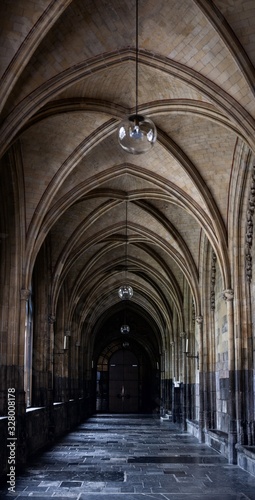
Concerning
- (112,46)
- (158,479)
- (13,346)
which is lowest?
(158,479)

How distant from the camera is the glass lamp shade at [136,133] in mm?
6699

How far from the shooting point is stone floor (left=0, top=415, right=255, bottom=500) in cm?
892

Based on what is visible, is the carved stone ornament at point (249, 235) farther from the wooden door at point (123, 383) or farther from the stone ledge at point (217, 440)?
the wooden door at point (123, 383)

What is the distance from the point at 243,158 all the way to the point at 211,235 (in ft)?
9.00

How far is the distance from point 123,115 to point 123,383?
95.8ft

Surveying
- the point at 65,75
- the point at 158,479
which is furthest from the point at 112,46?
the point at 158,479

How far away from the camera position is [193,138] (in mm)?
13742

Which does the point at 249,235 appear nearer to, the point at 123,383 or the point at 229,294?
the point at 229,294

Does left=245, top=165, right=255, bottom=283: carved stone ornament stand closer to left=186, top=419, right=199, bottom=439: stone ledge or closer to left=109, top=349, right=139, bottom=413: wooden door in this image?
left=186, top=419, right=199, bottom=439: stone ledge

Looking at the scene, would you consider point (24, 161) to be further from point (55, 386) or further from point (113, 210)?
point (55, 386)

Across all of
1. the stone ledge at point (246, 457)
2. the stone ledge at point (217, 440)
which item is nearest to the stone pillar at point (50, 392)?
the stone ledge at point (217, 440)

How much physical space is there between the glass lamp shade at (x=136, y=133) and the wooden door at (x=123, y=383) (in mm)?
33889

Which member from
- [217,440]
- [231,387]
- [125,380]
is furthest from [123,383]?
[231,387]

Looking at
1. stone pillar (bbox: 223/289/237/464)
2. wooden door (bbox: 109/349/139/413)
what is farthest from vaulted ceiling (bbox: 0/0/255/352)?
wooden door (bbox: 109/349/139/413)
